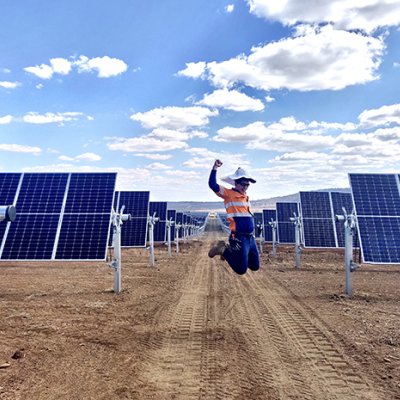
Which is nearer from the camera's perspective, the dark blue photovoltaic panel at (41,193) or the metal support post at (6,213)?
the metal support post at (6,213)

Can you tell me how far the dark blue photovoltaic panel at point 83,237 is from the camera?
41.0 feet

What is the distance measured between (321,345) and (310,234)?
16569 millimetres

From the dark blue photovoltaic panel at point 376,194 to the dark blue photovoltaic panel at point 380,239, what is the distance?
1.38 feet

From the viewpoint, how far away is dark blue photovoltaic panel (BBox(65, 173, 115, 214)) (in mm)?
14102

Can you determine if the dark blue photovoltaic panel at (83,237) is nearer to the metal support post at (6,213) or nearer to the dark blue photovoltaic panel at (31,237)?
the dark blue photovoltaic panel at (31,237)

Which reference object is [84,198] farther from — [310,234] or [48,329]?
[310,234]

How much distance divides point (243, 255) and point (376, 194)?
33.7 feet

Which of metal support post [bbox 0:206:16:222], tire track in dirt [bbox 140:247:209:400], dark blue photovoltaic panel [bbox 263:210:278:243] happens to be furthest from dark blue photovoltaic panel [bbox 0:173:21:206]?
dark blue photovoltaic panel [bbox 263:210:278:243]

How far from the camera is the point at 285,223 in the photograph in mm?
30641

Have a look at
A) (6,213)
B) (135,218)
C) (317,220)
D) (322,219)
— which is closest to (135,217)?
(135,218)

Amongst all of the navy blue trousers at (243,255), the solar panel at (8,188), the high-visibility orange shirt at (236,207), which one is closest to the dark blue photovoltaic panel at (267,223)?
the solar panel at (8,188)

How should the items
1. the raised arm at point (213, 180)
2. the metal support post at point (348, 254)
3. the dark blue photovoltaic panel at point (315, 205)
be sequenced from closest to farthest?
the raised arm at point (213, 180) < the metal support post at point (348, 254) < the dark blue photovoltaic panel at point (315, 205)

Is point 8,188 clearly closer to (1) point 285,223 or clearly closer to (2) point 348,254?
(2) point 348,254

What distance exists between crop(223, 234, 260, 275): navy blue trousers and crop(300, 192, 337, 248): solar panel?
15.2 m
